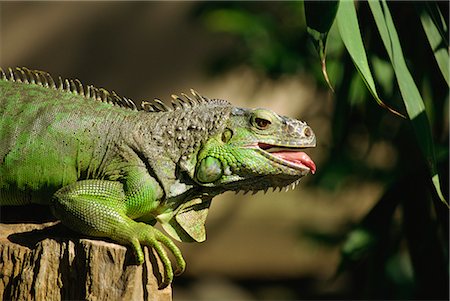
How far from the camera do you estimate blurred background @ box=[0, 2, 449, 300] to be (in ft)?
15.1

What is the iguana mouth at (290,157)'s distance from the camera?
311 cm

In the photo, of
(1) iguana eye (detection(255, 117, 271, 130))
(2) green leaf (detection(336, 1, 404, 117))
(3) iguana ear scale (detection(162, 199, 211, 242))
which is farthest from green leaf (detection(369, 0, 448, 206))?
(3) iguana ear scale (detection(162, 199, 211, 242))

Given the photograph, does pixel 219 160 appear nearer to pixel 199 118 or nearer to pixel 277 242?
pixel 199 118

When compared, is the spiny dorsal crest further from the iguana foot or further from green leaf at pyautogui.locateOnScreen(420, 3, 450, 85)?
green leaf at pyautogui.locateOnScreen(420, 3, 450, 85)

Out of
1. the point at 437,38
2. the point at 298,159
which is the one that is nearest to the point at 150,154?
the point at 298,159

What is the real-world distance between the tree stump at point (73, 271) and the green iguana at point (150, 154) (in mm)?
202

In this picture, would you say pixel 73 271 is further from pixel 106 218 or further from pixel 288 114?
pixel 288 114

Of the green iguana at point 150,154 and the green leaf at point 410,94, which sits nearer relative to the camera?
the green iguana at point 150,154

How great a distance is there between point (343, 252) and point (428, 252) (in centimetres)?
43

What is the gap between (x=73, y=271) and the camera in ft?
9.44

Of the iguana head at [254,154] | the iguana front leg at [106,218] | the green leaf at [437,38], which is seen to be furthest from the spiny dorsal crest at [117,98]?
the green leaf at [437,38]

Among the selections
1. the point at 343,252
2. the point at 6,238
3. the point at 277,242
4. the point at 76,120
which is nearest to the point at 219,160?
the point at 76,120

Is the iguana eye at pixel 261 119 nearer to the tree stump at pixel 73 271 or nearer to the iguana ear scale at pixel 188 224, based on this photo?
the iguana ear scale at pixel 188 224

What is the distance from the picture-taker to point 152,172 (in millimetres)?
3076
